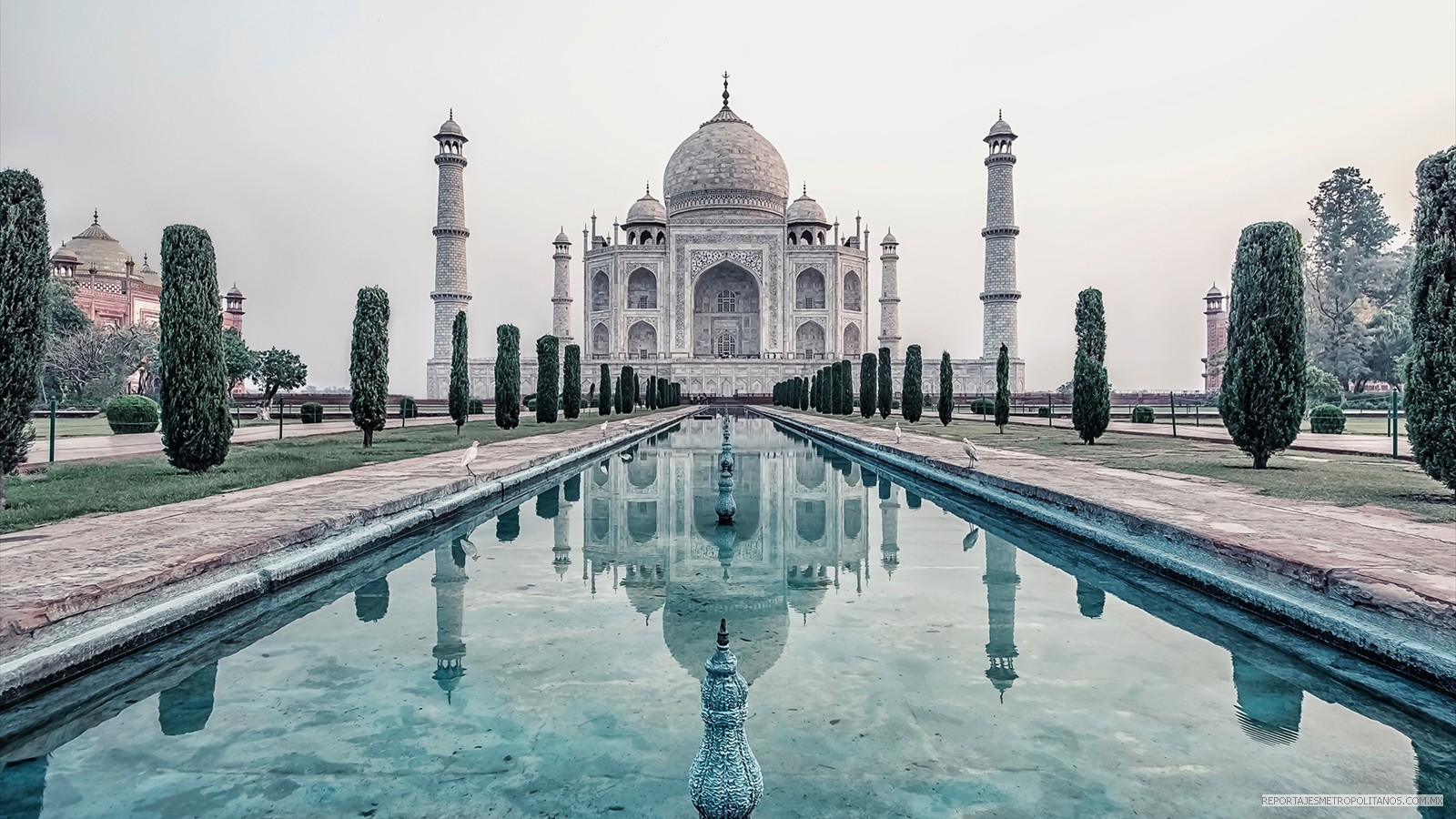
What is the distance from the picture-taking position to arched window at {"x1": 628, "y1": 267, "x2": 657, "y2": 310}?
43.4m

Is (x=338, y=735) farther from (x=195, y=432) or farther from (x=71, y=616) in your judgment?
(x=195, y=432)

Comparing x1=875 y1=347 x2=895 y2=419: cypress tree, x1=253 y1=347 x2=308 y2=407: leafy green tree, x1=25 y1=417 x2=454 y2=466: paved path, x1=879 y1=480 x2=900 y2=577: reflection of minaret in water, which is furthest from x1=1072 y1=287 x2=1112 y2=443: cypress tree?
x1=253 y1=347 x2=308 y2=407: leafy green tree

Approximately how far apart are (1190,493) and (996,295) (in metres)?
30.9

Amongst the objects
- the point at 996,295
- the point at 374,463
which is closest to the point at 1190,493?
the point at 374,463

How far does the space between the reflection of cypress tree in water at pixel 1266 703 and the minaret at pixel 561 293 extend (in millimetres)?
43683

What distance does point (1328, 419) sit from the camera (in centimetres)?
1435

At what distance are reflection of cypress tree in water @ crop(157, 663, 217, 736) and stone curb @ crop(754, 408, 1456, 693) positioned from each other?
3.56 metres

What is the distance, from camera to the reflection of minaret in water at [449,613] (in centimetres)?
256

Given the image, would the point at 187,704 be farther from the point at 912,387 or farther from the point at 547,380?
the point at 912,387

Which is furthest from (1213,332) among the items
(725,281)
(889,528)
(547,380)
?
(889,528)

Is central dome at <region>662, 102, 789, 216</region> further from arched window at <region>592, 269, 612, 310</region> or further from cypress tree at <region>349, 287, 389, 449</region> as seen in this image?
cypress tree at <region>349, 287, 389, 449</region>

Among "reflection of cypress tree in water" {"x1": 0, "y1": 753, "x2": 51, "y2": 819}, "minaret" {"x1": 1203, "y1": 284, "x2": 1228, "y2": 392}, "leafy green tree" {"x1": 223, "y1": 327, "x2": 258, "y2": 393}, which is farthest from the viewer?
"minaret" {"x1": 1203, "y1": 284, "x2": 1228, "y2": 392}

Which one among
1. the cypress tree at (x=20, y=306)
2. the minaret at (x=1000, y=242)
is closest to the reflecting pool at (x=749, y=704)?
the cypress tree at (x=20, y=306)

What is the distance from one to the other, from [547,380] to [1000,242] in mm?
23175
